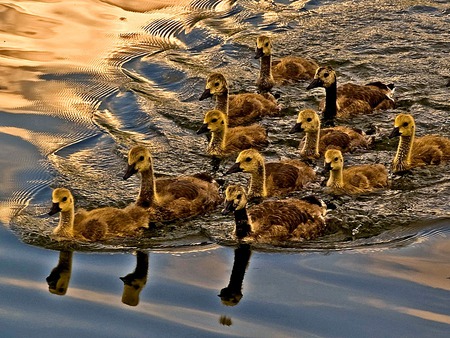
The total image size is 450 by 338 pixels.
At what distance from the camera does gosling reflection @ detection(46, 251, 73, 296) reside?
9.62 m

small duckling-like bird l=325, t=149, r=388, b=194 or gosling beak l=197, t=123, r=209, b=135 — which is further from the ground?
gosling beak l=197, t=123, r=209, b=135

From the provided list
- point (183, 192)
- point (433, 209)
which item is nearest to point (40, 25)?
point (183, 192)

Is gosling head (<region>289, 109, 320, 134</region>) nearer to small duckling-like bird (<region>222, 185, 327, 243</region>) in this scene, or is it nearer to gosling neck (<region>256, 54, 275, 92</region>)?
small duckling-like bird (<region>222, 185, 327, 243</region>)

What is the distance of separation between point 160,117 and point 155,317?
5645mm

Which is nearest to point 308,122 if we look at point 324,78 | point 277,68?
point 324,78

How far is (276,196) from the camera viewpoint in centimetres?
1209

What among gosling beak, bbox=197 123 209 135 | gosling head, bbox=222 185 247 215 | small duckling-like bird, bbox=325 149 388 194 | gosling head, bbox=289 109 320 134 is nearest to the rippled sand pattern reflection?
small duckling-like bird, bbox=325 149 388 194

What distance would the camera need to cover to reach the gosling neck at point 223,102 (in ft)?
46.5

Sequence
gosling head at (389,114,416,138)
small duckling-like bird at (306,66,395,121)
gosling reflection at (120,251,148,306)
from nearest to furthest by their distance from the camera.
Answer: gosling reflection at (120,251,148,306) < gosling head at (389,114,416,138) < small duckling-like bird at (306,66,395,121)

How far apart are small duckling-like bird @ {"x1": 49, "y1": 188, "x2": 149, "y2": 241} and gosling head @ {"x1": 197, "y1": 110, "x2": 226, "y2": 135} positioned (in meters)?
2.30

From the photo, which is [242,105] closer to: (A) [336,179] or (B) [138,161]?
Result: (A) [336,179]

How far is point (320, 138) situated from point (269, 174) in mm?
1510

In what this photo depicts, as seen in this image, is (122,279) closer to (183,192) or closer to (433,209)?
(183,192)

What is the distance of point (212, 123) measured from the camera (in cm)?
1316
